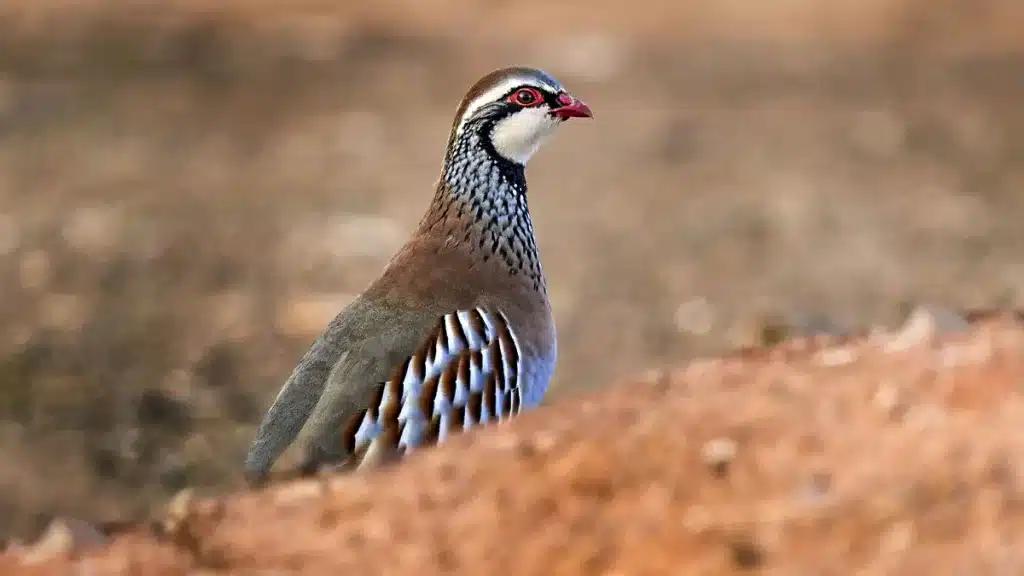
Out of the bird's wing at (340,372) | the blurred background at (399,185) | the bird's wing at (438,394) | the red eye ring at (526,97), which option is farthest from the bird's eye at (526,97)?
the blurred background at (399,185)

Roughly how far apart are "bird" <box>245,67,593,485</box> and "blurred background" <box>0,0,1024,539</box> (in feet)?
2.58

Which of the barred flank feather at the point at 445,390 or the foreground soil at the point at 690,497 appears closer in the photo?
the foreground soil at the point at 690,497

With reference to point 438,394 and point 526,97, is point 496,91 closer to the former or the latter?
point 526,97

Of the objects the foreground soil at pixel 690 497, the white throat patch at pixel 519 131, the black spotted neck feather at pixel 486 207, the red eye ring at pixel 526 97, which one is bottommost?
the foreground soil at pixel 690 497

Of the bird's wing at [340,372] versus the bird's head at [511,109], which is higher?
the bird's head at [511,109]

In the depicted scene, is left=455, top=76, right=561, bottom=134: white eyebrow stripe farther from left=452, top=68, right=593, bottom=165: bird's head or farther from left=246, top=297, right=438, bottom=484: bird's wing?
left=246, top=297, right=438, bottom=484: bird's wing

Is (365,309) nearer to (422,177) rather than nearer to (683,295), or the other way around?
(683,295)

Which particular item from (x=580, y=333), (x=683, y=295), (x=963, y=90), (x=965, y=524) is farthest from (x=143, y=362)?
(x=963, y=90)

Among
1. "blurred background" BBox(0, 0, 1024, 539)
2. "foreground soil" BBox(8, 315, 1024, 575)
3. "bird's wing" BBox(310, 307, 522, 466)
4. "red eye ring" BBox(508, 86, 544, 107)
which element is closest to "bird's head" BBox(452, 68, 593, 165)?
"red eye ring" BBox(508, 86, 544, 107)

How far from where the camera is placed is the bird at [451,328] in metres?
4.11

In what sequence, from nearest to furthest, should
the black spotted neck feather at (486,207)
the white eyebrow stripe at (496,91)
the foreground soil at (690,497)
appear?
the foreground soil at (690,497), the black spotted neck feather at (486,207), the white eyebrow stripe at (496,91)

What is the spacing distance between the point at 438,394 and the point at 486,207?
749 mm

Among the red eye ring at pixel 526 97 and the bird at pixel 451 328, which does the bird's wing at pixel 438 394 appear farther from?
the red eye ring at pixel 526 97

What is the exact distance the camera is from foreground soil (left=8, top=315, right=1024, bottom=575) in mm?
2758
